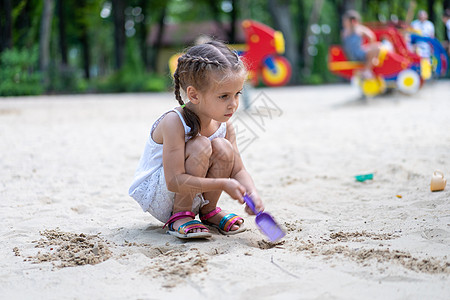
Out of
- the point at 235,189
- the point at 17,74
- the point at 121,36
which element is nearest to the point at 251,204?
the point at 235,189

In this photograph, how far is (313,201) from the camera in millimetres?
2736

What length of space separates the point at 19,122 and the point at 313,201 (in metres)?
5.00

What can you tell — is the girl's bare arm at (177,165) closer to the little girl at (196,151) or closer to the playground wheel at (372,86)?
the little girl at (196,151)

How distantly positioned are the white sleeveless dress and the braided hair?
168 mm

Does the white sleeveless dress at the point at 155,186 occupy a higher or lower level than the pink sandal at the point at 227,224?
higher

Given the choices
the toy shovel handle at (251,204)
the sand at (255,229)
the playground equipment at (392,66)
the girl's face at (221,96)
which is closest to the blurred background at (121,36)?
the sand at (255,229)

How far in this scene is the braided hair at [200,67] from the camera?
75.6 inches

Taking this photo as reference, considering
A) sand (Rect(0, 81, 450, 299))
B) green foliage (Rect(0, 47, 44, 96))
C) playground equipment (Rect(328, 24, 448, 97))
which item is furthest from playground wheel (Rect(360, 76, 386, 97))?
green foliage (Rect(0, 47, 44, 96))

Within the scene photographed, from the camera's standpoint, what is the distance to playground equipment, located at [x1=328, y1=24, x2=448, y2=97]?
28.1ft

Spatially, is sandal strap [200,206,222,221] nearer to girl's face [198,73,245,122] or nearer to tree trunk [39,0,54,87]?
girl's face [198,73,245,122]

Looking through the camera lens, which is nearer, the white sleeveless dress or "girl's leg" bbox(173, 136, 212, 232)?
"girl's leg" bbox(173, 136, 212, 232)

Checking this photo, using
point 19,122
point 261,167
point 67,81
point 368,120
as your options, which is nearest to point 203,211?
point 261,167

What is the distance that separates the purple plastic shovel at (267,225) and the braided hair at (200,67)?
0.37m

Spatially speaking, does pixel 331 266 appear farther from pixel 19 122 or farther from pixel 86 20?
pixel 86 20
